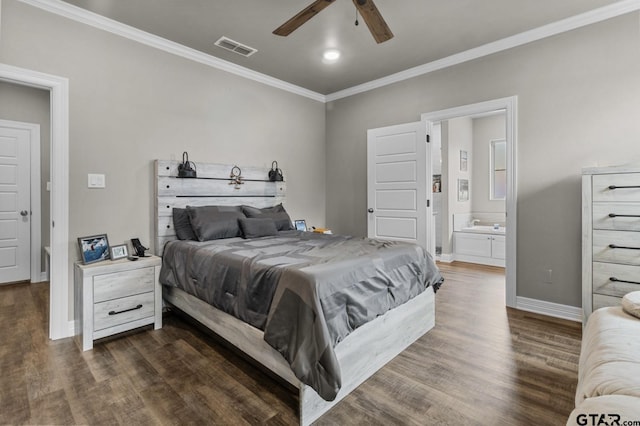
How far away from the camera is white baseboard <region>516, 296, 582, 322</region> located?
2.97 m

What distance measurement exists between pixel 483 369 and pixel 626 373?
48.7 inches

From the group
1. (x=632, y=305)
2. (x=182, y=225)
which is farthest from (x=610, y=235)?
(x=182, y=225)

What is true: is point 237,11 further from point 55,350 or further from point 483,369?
point 483,369

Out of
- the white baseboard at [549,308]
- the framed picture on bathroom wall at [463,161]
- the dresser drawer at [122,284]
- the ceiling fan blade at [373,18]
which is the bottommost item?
the white baseboard at [549,308]

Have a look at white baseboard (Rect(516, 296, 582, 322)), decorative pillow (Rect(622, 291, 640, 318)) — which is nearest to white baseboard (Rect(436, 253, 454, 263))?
white baseboard (Rect(516, 296, 582, 322))

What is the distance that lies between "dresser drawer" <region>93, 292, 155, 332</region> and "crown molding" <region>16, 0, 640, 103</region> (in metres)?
2.42

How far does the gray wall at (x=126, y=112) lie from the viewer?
260 cm

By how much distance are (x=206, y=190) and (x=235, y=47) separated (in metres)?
1.57

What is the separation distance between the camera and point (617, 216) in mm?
2391

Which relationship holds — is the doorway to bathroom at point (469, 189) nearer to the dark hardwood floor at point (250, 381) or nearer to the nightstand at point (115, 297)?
the dark hardwood floor at point (250, 381)

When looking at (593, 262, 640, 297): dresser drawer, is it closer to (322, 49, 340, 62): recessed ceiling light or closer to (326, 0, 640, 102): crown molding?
(326, 0, 640, 102): crown molding

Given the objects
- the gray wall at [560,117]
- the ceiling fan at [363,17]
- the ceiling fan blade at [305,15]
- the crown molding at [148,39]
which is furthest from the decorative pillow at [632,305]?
the crown molding at [148,39]

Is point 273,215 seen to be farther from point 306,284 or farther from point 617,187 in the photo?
point 617,187

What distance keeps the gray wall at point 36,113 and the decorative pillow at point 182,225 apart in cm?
268
